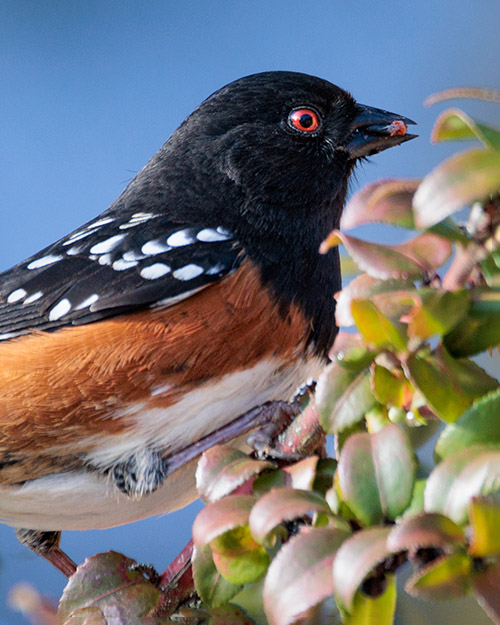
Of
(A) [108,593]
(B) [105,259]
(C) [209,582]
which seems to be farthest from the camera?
(B) [105,259]

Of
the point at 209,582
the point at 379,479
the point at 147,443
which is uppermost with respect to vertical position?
the point at 379,479

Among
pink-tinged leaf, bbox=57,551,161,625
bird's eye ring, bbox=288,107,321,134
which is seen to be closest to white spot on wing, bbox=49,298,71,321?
bird's eye ring, bbox=288,107,321,134

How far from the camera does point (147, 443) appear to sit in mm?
1729

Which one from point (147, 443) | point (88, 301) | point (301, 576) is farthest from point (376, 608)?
point (88, 301)

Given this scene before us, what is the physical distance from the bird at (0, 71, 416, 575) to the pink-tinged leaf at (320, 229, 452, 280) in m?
1.04

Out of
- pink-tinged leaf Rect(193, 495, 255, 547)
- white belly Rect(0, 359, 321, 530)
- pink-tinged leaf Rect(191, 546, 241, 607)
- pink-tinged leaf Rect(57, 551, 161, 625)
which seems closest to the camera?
pink-tinged leaf Rect(193, 495, 255, 547)

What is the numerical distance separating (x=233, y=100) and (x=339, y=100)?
0.96 ft

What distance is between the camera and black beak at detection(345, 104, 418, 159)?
78.0 inches

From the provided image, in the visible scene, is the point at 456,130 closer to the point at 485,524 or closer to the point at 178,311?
the point at 485,524

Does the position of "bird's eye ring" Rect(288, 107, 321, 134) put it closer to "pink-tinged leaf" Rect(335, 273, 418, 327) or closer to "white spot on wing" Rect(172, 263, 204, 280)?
"white spot on wing" Rect(172, 263, 204, 280)

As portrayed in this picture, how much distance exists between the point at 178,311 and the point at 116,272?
253mm

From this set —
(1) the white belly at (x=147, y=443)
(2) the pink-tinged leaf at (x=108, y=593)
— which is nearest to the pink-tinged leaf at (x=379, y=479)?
(2) the pink-tinged leaf at (x=108, y=593)

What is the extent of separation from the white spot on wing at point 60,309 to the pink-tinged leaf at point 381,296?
1290 mm

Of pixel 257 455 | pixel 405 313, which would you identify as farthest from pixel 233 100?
pixel 405 313
